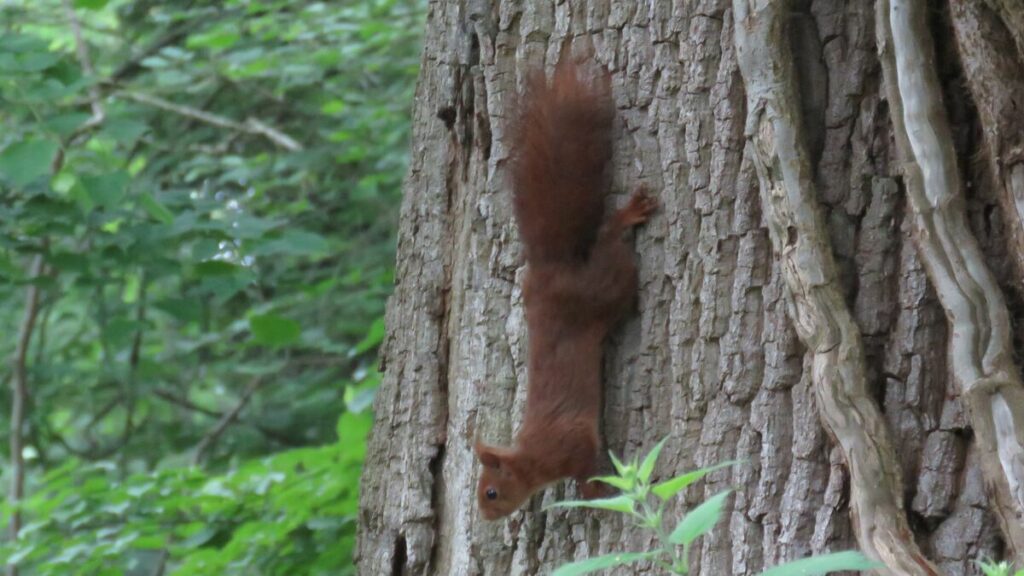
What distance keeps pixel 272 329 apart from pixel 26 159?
925 millimetres

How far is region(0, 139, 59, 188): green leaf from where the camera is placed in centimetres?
233

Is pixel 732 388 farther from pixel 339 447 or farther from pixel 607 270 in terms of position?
pixel 339 447

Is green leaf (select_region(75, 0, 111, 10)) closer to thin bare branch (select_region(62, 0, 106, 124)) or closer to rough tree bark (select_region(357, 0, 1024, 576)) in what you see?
thin bare branch (select_region(62, 0, 106, 124))

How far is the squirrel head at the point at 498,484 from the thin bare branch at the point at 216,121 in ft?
8.57

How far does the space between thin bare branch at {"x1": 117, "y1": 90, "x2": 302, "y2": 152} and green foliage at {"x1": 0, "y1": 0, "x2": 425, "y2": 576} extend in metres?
0.01

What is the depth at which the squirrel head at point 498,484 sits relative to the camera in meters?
1.44

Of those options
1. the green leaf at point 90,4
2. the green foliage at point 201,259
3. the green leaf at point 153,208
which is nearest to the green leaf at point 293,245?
the green foliage at point 201,259

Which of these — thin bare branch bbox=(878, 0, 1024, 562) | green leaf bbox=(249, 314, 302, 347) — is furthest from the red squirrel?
green leaf bbox=(249, 314, 302, 347)

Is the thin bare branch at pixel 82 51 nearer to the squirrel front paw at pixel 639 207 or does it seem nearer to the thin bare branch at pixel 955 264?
the squirrel front paw at pixel 639 207

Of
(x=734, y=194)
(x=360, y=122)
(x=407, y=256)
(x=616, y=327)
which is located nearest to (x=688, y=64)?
(x=734, y=194)

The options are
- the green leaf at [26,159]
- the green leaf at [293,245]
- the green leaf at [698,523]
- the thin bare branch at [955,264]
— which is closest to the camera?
the green leaf at [698,523]

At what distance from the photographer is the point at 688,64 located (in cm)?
133

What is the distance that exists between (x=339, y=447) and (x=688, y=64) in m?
1.72

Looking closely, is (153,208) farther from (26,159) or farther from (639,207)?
(639,207)
